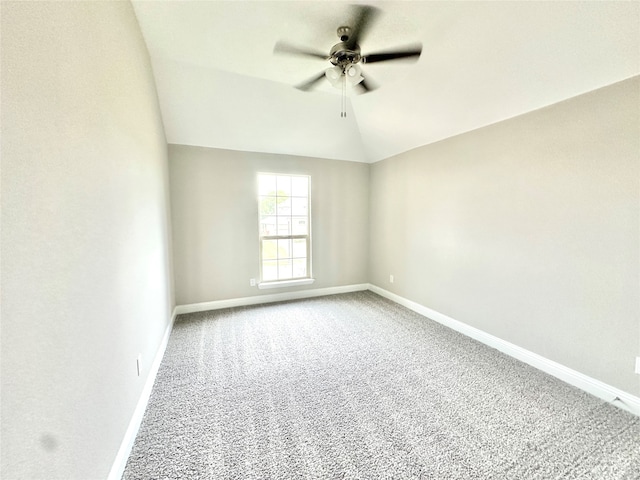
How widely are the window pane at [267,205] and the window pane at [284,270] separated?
0.78 m

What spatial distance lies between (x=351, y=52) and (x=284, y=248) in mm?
2794

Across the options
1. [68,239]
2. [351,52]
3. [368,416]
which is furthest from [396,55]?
[368,416]

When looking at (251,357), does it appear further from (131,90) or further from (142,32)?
(142,32)

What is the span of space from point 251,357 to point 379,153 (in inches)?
129

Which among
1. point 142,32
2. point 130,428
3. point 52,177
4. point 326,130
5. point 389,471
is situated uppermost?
point 142,32

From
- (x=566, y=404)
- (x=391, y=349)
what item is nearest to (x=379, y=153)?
(x=391, y=349)

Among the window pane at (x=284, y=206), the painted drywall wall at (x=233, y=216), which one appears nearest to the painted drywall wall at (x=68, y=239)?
the painted drywall wall at (x=233, y=216)

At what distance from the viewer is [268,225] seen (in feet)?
12.8

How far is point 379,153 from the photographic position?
397 cm

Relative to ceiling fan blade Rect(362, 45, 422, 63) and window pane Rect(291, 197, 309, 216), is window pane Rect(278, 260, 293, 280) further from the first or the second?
ceiling fan blade Rect(362, 45, 422, 63)

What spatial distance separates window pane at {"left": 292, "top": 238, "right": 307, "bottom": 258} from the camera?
4.09 m

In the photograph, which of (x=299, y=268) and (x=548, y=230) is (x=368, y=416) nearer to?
(x=548, y=230)

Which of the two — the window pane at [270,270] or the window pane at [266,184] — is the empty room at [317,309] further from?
the window pane at [270,270]

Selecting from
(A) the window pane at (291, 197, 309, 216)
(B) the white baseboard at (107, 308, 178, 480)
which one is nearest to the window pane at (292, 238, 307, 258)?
(A) the window pane at (291, 197, 309, 216)
